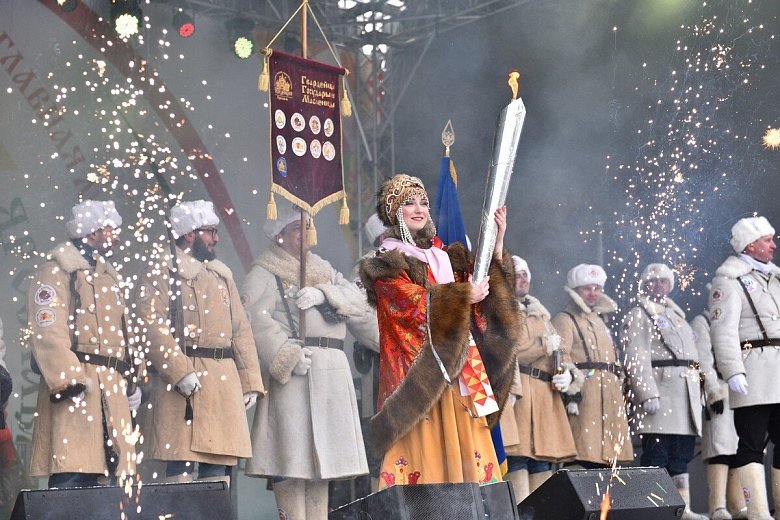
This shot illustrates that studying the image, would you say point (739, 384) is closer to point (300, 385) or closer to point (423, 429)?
point (300, 385)

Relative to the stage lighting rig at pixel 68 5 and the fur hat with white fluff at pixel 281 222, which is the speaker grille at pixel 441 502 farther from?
the stage lighting rig at pixel 68 5

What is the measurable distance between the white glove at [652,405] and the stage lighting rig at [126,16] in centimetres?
427

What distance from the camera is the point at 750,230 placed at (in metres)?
7.65

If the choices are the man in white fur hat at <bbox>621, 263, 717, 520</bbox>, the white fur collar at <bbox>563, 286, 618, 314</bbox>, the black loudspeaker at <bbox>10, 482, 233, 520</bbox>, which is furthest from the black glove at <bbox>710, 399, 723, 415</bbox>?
the black loudspeaker at <bbox>10, 482, 233, 520</bbox>

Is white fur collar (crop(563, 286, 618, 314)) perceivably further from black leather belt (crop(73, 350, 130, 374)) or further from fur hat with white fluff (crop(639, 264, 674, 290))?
black leather belt (crop(73, 350, 130, 374))

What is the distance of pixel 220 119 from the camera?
27.7 feet

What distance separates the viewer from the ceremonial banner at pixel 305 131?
21.7 ft

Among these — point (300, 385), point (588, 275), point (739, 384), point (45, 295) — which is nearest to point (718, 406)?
point (739, 384)

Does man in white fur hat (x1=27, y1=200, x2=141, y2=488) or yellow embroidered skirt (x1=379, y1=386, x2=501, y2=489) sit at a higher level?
man in white fur hat (x1=27, y1=200, x2=141, y2=488)

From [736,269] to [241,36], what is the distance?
3755 mm

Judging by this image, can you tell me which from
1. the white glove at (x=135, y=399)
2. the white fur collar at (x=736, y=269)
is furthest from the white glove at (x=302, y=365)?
the white fur collar at (x=736, y=269)

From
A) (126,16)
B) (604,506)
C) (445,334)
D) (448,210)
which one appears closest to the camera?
(604,506)

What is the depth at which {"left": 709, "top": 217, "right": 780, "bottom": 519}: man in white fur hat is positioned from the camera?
742cm

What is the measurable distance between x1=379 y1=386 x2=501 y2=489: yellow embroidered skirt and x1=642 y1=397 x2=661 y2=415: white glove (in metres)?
3.14
